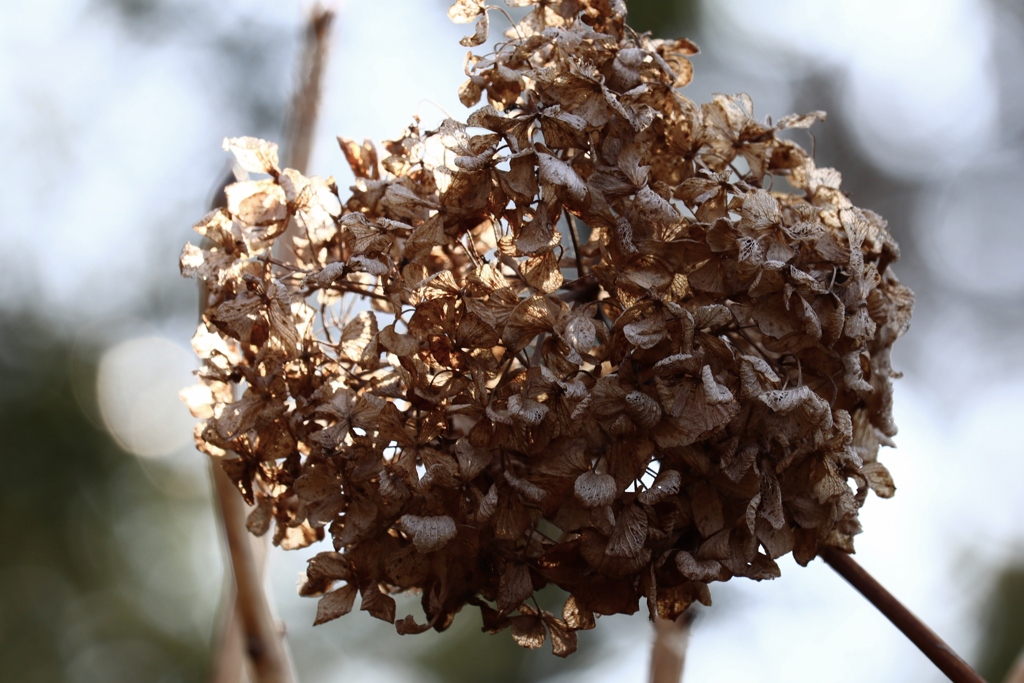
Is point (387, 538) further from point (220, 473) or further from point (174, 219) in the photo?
point (174, 219)

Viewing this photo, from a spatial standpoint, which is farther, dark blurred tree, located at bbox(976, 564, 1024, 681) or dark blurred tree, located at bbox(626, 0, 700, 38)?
dark blurred tree, located at bbox(976, 564, 1024, 681)

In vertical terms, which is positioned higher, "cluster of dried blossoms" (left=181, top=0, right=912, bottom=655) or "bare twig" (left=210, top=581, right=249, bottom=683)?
"cluster of dried blossoms" (left=181, top=0, right=912, bottom=655)

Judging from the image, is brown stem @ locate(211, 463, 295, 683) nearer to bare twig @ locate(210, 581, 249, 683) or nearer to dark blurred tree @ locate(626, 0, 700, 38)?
bare twig @ locate(210, 581, 249, 683)

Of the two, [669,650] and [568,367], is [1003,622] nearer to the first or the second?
[669,650]

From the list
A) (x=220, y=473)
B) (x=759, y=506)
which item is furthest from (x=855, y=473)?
(x=220, y=473)

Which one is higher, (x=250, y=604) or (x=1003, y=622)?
(x=1003, y=622)

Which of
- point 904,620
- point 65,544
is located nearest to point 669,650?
point 904,620

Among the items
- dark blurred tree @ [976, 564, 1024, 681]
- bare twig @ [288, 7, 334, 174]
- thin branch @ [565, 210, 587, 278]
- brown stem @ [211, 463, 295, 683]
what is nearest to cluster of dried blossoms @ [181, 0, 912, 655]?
thin branch @ [565, 210, 587, 278]
